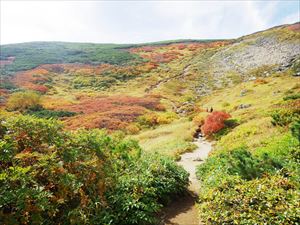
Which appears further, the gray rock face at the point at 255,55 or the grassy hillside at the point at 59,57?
the grassy hillside at the point at 59,57

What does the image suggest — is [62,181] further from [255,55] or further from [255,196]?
[255,55]

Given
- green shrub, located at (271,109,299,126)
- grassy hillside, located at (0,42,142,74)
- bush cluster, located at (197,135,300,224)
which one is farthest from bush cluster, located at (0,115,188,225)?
grassy hillside, located at (0,42,142,74)

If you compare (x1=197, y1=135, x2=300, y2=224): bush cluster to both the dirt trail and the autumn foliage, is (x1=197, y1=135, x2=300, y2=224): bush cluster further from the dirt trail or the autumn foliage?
the autumn foliage

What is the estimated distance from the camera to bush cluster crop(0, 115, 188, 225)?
249 inches

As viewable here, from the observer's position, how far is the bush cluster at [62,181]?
6312 millimetres

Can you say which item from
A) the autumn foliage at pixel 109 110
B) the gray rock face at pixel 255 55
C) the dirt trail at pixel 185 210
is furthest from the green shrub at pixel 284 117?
the gray rock face at pixel 255 55

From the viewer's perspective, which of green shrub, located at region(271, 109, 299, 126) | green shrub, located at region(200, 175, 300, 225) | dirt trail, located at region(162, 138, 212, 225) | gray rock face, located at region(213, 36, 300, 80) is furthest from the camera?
gray rock face, located at region(213, 36, 300, 80)

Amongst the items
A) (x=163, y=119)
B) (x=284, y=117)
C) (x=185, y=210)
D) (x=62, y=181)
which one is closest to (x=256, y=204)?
(x=185, y=210)

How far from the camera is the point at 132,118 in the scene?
3641cm

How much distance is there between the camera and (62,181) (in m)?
7.30

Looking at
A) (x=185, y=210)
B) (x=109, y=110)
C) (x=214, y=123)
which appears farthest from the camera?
(x=109, y=110)

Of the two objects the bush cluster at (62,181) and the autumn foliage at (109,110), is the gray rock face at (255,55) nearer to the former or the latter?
the autumn foliage at (109,110)

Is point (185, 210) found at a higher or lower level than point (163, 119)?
higher

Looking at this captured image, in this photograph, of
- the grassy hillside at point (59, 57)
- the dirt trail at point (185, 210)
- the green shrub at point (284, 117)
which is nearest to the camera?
the dirt trail at point (185, 210)
